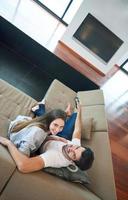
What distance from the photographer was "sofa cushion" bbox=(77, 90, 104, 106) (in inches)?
112

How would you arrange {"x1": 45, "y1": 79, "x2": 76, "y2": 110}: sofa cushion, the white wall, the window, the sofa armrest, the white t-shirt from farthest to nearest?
the window, the white wall, {"x1": 45, "y1": 79, "x2": 76, "y2": 110}: sofa cushion, the white t-shirt, the sofa armrest

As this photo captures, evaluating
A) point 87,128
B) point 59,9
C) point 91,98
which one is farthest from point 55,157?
point 59,9

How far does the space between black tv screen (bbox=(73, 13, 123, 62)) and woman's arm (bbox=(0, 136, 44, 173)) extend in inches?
168

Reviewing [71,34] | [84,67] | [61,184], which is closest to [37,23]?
[71,34]

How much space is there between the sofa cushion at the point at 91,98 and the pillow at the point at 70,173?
4.29 ft

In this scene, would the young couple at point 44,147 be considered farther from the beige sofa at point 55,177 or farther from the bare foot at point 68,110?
the bare foot at point 68,110

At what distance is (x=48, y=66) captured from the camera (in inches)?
146

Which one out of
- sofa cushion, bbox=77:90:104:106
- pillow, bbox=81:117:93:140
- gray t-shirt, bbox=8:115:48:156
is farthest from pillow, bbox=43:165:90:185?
sofa cushion, bbox=77:90:104:106

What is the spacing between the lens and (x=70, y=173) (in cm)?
158

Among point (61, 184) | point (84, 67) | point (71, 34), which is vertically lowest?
point (84, 67)

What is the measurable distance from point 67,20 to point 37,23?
2.96 ft

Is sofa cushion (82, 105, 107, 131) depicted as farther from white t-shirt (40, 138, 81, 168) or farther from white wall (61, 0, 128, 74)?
white wall (61, 0, 128, 74)

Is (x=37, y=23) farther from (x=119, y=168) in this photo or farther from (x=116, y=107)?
(x=119, y=168)

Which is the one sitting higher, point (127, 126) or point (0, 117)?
point (0, 117)
